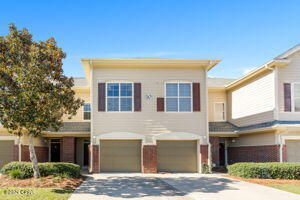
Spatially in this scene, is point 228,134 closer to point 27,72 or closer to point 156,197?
point 156,197

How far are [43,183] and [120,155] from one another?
641 centimetres

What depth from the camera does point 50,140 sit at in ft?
76.9

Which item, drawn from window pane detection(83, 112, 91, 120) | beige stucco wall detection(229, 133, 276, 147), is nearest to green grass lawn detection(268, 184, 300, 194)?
beige stucco wall detection(229, 133, 276, 147)

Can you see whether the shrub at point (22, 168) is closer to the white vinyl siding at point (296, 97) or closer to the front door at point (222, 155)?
the front door at point (222, 155)

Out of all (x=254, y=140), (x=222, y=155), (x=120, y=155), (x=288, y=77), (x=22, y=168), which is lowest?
(x=222, y=155)

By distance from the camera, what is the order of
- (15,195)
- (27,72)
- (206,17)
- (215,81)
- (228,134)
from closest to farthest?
(15,195), (27,72), (206,17), (228,134), (215,81)

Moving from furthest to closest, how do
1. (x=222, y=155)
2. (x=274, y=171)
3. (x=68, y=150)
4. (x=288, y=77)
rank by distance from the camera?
(x=222, y=155), (x=68, y=150), (x=288, y=77), (x=274, y=171)

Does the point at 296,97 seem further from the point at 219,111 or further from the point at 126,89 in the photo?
the point at 126,89

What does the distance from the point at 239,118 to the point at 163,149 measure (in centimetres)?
577

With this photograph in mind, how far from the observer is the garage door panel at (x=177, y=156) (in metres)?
19.9

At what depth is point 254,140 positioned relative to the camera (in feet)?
65.8

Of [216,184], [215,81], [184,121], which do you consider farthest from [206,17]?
[215,81]

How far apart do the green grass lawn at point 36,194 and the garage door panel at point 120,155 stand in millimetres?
6722

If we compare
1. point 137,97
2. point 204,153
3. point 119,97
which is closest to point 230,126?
point 204,153
